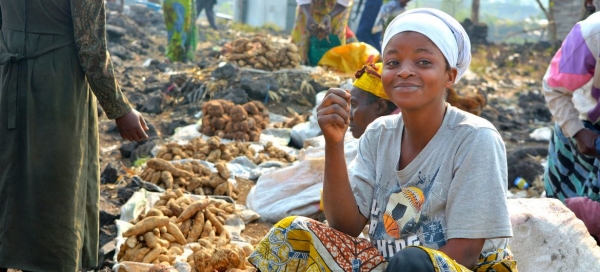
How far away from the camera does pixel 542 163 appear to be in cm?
674

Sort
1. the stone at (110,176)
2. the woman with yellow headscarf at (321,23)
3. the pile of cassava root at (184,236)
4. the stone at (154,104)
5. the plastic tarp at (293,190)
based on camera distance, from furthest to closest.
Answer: the woman with yellow headscarf at (321,23) < the stone at (154,104) < the stone at (110,176) < the plastic tarp at (293,190) < the pile of cassava root at (184,236)

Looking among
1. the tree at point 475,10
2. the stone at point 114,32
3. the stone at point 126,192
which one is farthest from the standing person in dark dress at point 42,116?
the tree at point 475,10

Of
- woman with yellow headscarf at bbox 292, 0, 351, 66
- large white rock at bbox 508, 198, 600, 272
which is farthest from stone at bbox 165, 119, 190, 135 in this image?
large white rock at bbox 508, 198, 600, 272

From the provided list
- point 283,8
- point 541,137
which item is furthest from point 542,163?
point 283,8

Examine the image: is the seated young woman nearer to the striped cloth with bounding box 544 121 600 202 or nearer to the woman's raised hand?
the woman's raised hand

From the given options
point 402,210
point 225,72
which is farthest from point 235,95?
point 402,210

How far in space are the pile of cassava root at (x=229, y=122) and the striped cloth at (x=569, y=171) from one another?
10.4 ft

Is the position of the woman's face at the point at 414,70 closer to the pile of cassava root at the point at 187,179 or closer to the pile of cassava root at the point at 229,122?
the pile of cassava root at the point at 187,179

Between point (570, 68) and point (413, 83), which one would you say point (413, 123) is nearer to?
point (413, 83)

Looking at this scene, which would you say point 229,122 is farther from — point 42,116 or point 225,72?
point 42,116

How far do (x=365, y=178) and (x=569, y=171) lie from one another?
2160 mm

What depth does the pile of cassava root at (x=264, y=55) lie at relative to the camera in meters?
9.23

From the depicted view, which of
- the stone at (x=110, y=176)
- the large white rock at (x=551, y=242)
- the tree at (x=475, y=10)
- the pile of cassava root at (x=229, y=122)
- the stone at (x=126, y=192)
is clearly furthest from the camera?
the tree at (x=475, y=10)

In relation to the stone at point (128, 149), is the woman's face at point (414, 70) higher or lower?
higher
